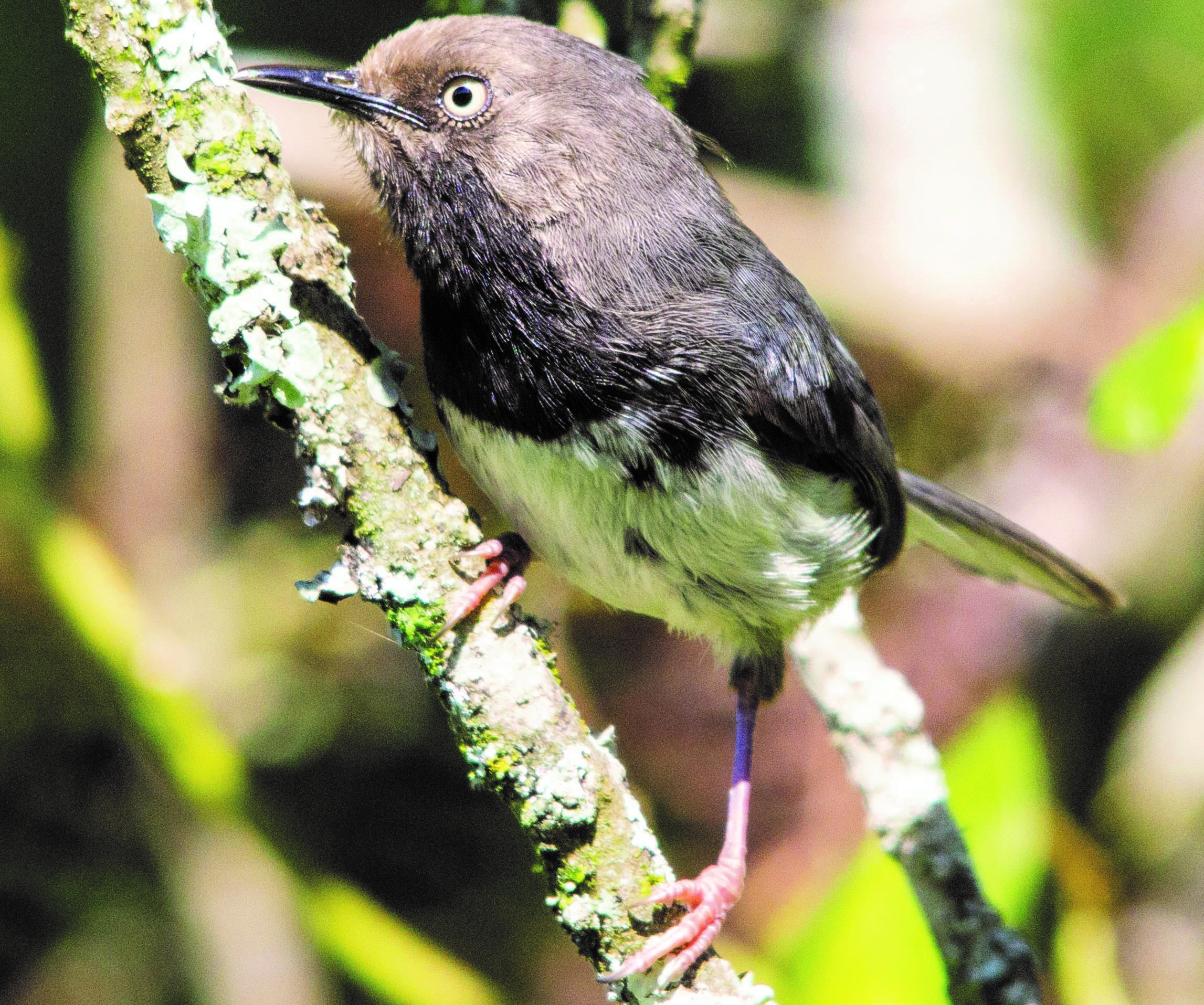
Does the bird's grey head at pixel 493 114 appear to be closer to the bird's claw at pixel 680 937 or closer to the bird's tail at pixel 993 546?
the bird's claw at pixel 680 937

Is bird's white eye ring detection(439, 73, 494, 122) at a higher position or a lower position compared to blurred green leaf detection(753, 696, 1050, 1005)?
higher

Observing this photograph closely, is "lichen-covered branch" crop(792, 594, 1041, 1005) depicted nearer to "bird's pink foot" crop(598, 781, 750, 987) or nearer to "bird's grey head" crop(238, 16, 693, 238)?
"bird's pink foot" crop(598, 781, 750, 987)

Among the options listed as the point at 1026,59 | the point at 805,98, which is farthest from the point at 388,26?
the point at 1026,59

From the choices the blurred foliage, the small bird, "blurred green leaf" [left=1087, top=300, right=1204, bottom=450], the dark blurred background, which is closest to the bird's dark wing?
the small bird

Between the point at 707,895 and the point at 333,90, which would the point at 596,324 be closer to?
the point at 333,90

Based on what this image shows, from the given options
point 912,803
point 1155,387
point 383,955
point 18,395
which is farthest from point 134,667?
point 1155,387

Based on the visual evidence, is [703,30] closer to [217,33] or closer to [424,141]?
[424,141]
